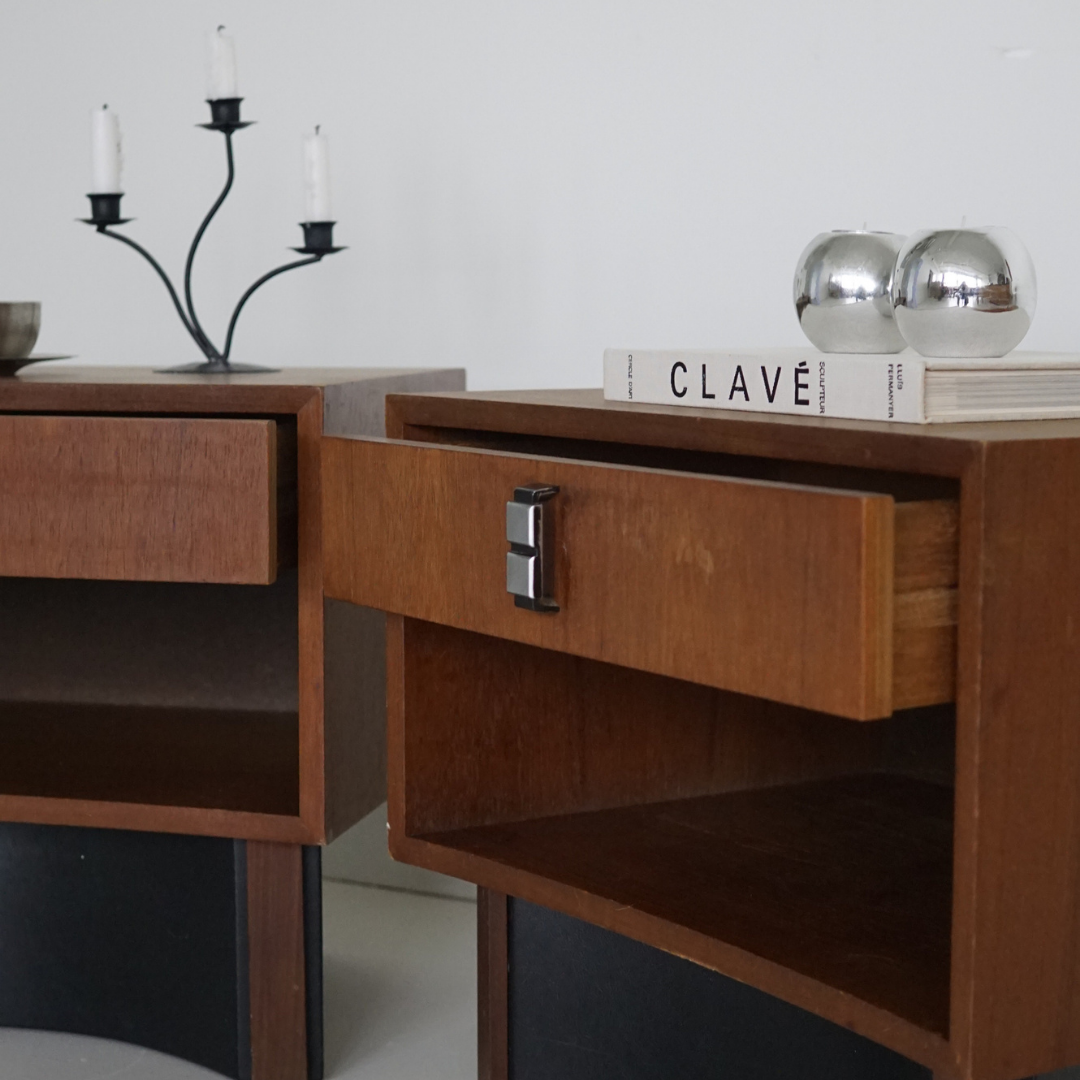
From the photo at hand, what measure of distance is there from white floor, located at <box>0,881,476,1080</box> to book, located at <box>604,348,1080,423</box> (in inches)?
26.8

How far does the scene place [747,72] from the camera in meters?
1.41

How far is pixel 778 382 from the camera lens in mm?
801

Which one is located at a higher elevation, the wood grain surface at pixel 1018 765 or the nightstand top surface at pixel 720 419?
the nightstand top surface at pixel 720 419

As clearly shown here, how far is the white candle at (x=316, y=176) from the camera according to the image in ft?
4.46

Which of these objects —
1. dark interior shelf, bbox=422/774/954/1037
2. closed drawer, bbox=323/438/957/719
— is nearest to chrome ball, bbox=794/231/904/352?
closed drawer, bbox=323/438/957/719

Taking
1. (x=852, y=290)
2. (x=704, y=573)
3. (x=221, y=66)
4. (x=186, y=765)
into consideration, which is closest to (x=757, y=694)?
(x=704, y=573)

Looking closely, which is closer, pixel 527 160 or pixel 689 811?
pixel 689 811

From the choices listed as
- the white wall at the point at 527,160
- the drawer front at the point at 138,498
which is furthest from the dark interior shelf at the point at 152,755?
the white wall at the point at 527,160

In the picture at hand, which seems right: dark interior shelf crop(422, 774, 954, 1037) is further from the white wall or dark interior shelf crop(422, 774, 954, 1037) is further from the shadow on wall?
the shadow on wall

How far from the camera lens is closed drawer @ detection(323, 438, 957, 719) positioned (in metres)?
0.62

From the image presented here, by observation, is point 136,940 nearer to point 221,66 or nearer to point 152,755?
point 152,755

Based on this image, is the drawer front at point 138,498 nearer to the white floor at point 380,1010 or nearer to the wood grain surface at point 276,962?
the wood grain surface at point 276,962

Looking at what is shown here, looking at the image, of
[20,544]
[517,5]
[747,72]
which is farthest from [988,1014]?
[517,5]

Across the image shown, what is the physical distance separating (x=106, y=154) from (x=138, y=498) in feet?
1.46
